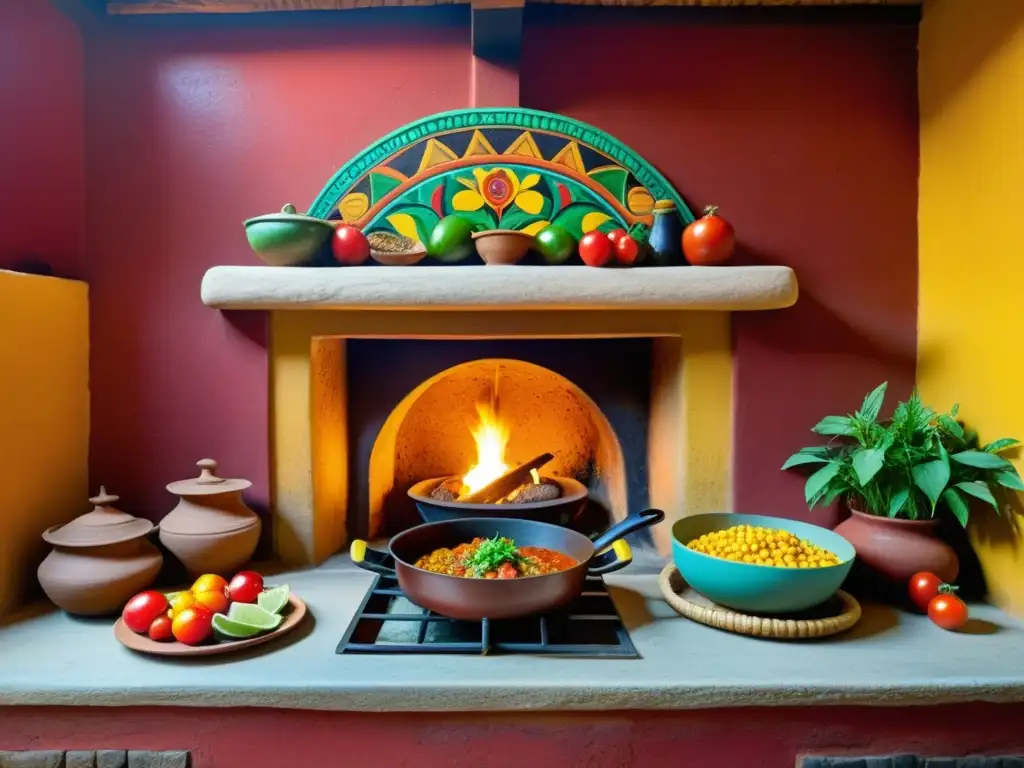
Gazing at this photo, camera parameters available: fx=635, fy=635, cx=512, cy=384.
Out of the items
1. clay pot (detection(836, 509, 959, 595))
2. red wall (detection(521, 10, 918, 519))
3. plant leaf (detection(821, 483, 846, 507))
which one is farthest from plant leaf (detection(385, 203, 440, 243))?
clay pot (detection(836, 509, 959, 595))

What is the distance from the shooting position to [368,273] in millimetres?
1838

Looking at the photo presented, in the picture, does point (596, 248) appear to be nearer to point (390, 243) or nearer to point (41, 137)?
point (390, 243)

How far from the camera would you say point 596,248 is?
183cm

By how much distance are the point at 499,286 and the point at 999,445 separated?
1417 millimetres

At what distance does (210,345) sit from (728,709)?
179cm

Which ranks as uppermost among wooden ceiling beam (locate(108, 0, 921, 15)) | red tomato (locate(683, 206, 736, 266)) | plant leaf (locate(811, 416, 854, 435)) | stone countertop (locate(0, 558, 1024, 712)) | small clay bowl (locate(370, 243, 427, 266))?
wooden ceiling beam (locate(108, 0, 921, 15))

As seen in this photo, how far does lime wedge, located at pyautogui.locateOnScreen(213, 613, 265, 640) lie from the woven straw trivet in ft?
3.55

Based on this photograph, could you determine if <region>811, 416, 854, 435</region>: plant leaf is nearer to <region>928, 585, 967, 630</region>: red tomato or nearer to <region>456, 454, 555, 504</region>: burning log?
<region>928, 585, 967, 630</region>: red tomato

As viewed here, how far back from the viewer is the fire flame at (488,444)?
256cm

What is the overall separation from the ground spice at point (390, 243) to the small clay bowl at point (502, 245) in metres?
0.23

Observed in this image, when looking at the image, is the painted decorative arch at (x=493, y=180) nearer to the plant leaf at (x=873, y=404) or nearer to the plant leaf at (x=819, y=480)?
the plant leaf at (x=873, y=404)

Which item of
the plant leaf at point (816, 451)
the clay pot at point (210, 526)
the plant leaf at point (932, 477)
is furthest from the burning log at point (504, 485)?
the plant leaf at point (932, 477)

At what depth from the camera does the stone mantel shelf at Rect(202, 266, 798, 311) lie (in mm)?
1836

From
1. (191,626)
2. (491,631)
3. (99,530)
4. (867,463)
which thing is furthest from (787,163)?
(99,530)
